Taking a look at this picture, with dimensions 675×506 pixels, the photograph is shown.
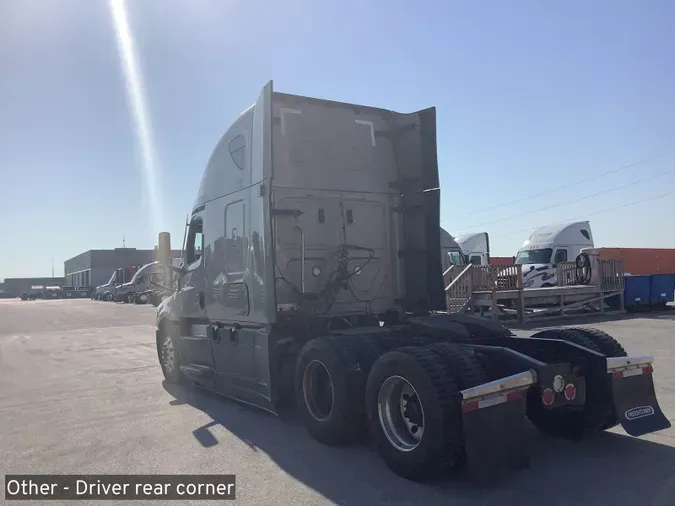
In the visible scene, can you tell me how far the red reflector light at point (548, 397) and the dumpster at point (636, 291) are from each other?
18.7m

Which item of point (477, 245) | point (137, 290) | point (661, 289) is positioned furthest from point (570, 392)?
point (137, 290)

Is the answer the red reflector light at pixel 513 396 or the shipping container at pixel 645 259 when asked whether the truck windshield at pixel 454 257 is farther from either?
the red reflector light at pixel 513 396

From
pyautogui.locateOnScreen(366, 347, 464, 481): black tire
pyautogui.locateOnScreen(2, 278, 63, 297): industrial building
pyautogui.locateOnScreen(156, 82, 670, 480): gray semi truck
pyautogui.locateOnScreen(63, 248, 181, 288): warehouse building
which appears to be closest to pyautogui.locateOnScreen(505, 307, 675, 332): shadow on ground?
pyautogui.locateOnScreen(156, 82, 670, 480): gray semi truck

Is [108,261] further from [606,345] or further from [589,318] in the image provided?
[606,345]

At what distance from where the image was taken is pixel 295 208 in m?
7.23

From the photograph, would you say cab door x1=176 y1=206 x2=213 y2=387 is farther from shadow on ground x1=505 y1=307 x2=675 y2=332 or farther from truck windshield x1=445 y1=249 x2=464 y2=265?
truck windshield x1=445 y1=249 x2=464 y2=265

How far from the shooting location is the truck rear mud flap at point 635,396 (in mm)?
5137

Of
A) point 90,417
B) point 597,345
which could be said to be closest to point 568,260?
point 597,345

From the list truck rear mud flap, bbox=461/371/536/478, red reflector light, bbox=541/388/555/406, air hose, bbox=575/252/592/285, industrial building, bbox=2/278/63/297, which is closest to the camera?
truck rear mud flap, bbox=461/371/536/478

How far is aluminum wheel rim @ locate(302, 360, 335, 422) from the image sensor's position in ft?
19.7

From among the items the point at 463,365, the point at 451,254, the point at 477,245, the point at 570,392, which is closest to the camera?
the point at 463,365
